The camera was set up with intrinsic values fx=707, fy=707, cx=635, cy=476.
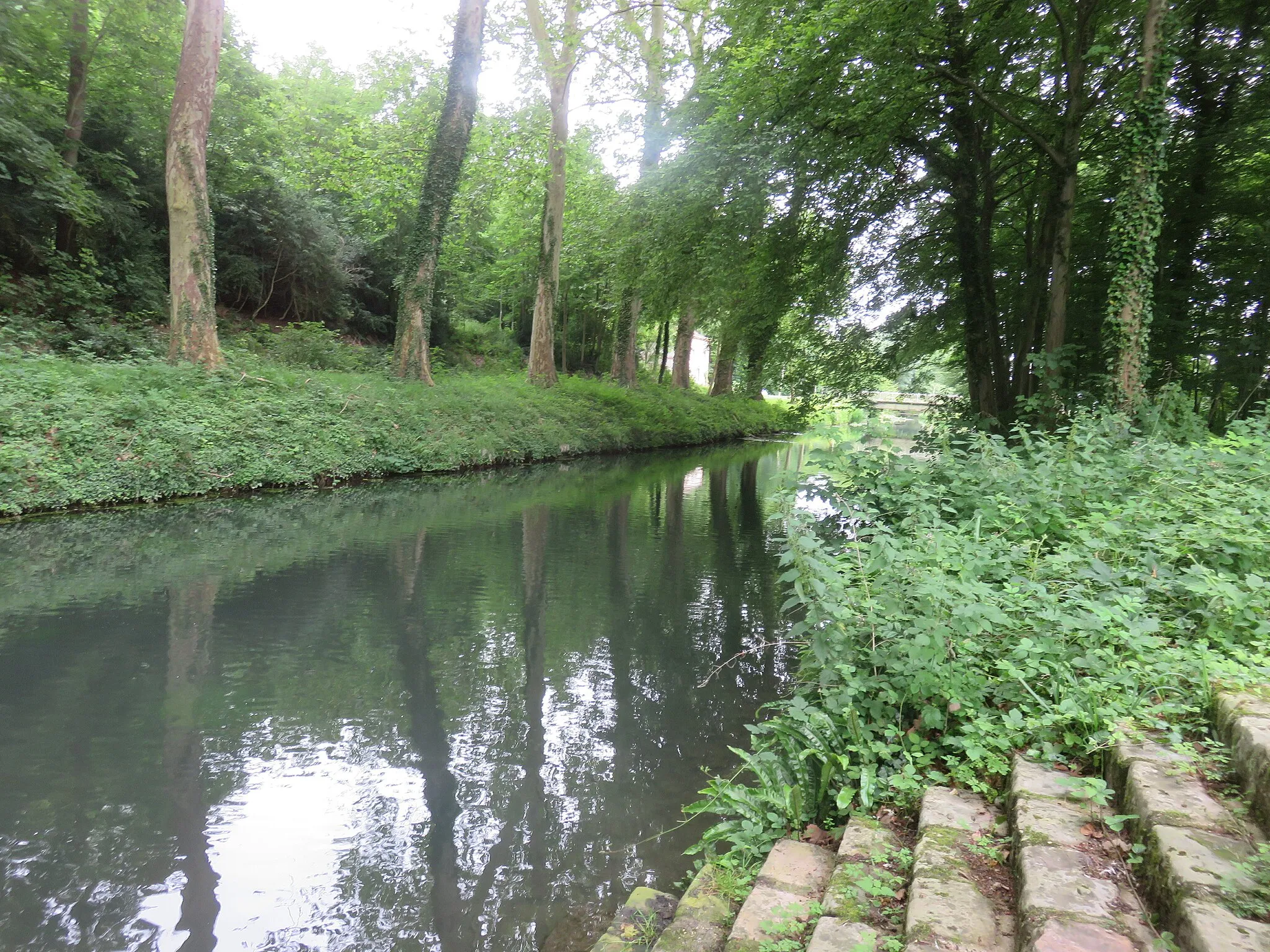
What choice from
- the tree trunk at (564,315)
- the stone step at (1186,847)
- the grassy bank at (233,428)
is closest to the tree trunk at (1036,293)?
the stone step at (1186,847)

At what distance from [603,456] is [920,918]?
66.5ft

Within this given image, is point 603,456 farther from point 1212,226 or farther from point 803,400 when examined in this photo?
point 1212,226

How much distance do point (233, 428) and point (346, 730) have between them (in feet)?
29.2

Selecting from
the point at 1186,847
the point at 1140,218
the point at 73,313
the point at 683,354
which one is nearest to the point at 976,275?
the point at 1140,218

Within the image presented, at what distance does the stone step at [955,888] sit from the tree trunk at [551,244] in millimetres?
19569

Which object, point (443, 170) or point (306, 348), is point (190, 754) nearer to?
point (443, 170)

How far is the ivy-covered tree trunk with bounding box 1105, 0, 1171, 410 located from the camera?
7246mm

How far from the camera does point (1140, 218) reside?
24.1 ft

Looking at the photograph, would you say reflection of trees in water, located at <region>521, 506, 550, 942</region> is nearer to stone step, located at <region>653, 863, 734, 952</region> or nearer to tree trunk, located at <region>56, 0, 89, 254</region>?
stone step, located at <region>653, 863, 734, 952</region>

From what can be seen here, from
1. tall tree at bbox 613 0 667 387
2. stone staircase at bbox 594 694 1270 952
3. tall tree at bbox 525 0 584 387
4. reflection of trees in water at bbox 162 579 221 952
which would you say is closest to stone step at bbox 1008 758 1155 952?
stone staircase at bbox 594 694 1270 952

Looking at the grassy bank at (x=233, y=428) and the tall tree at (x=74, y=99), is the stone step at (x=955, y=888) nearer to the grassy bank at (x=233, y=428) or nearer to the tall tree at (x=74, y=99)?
the grassy bank at (x=233, y=428)

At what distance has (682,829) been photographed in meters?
3.72

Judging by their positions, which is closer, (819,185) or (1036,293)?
(1036,293)

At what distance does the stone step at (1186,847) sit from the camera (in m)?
1.70
